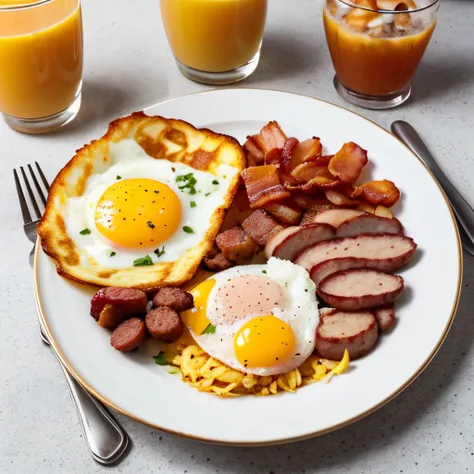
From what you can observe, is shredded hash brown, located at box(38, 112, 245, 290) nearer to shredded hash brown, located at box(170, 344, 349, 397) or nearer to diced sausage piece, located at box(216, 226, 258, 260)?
diced sausage piece, located at box(216, 226, 258, 260)

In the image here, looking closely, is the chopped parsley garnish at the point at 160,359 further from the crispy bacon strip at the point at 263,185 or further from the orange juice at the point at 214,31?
the orange juice at the point at 214,31

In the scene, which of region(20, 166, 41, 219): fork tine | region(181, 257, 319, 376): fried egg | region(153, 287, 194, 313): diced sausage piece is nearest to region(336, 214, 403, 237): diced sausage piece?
region(181, 257, 319, 376): fried egg

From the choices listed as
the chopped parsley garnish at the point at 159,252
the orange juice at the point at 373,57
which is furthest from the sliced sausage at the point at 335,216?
the orange juice at the point at 373,57

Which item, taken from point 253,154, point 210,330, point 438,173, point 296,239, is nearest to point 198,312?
point 210,330

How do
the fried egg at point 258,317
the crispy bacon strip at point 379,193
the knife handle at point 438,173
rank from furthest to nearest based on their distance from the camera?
1. the knife handle at point 438,173
2. the crispy bacon strip at point 379,193
3. the fried egg at point 258,317

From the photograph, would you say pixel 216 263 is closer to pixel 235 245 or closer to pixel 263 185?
pixel 235 245
